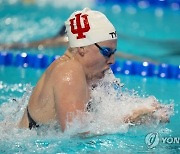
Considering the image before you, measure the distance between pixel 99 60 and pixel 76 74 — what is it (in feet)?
0.60

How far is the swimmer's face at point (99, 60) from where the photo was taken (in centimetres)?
339

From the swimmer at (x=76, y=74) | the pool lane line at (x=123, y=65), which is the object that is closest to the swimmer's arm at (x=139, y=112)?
the swimmer at (x=76, y=74)

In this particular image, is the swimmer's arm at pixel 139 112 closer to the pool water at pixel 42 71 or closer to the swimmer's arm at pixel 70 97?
the pool water at pixel 42 71

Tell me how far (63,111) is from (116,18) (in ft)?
17.8

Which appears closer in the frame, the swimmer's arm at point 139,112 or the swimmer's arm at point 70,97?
the swimmer's arm at point 70,97

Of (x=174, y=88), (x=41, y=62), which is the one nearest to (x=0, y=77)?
(x=41, y=62)

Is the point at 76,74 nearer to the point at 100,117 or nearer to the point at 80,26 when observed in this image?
the point at 80,26

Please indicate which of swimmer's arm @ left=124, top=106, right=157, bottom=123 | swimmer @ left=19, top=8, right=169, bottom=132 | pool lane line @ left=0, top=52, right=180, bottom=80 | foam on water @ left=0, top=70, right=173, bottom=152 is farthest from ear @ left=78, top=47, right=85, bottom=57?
pool lane line @ left=0, top=52, right=180, bottom=80

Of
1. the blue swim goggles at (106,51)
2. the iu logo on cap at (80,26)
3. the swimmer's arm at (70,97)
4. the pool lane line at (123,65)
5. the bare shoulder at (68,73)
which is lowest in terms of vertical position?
the swimmer's arm at (70,97)

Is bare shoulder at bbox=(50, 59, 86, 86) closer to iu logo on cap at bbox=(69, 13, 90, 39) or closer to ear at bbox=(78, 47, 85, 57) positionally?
ear at bbox=(78, 47, 85, 57)

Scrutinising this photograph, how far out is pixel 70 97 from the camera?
3242 mm

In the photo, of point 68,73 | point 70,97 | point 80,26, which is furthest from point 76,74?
point 80,26

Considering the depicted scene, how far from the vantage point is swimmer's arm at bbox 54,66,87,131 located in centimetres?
324

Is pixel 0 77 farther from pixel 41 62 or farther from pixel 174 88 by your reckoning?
pixel 174 88
